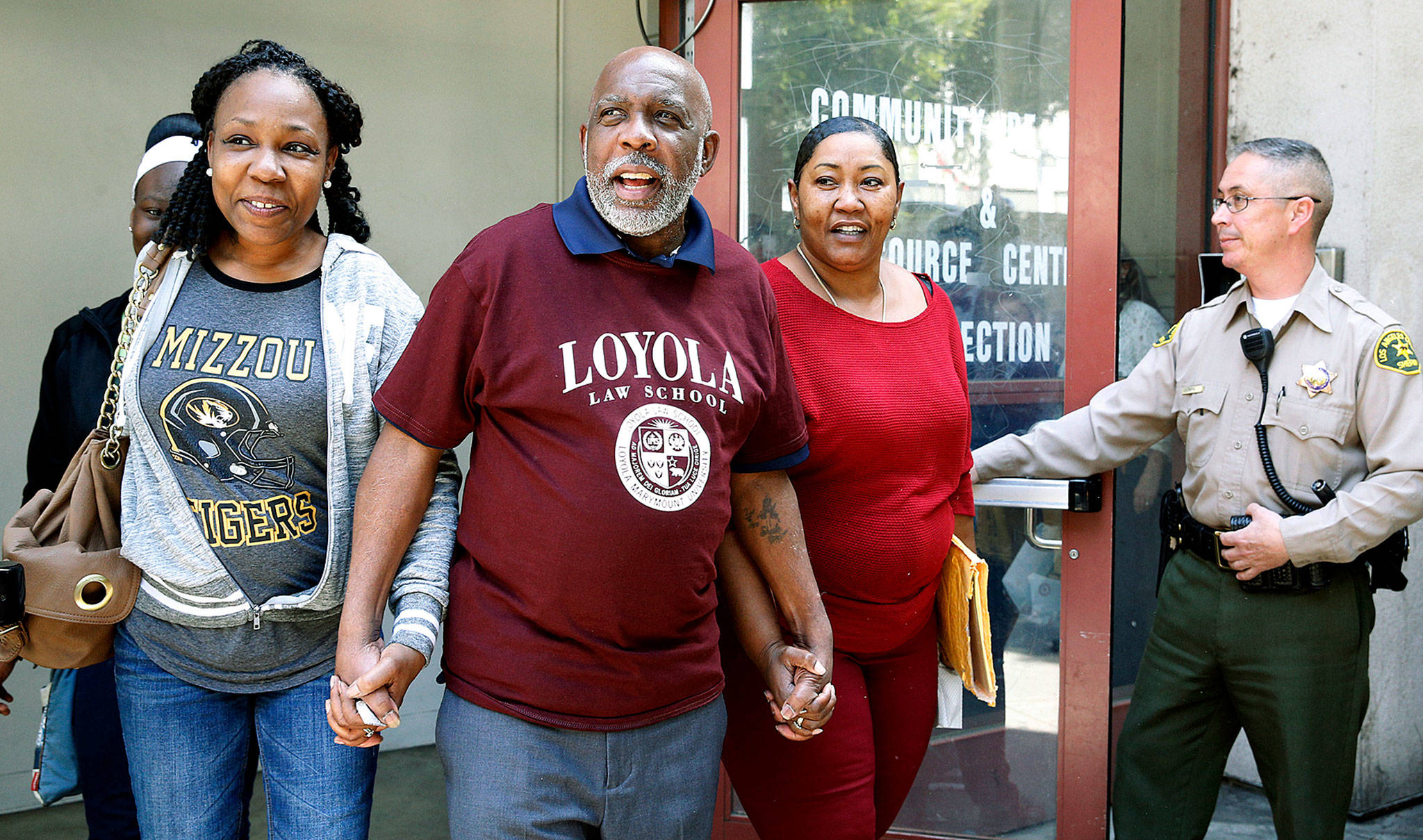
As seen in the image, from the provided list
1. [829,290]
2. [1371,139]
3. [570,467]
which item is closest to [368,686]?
[570,467]

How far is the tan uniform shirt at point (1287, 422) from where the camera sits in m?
2.55

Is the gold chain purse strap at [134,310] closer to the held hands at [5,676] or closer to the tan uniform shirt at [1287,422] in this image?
the held hands at [5,676]

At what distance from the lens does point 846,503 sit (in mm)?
2322

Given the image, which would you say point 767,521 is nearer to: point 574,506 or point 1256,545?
point 574,506

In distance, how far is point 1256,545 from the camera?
2.60m

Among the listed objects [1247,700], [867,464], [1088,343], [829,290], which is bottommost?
[1247,700]

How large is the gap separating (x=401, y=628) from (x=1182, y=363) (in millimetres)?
2071

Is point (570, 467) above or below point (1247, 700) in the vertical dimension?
above

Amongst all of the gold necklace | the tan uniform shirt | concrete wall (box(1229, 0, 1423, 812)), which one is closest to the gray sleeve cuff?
the gold necklace

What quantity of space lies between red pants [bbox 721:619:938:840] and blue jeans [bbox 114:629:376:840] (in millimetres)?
768

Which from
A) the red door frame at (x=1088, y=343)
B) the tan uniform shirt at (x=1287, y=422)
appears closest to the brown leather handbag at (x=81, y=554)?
the red door frame at (x=1088, y=343)

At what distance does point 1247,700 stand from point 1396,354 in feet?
2.86

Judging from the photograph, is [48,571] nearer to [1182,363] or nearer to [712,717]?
[712,717]

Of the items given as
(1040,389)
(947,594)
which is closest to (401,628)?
(947,594)
